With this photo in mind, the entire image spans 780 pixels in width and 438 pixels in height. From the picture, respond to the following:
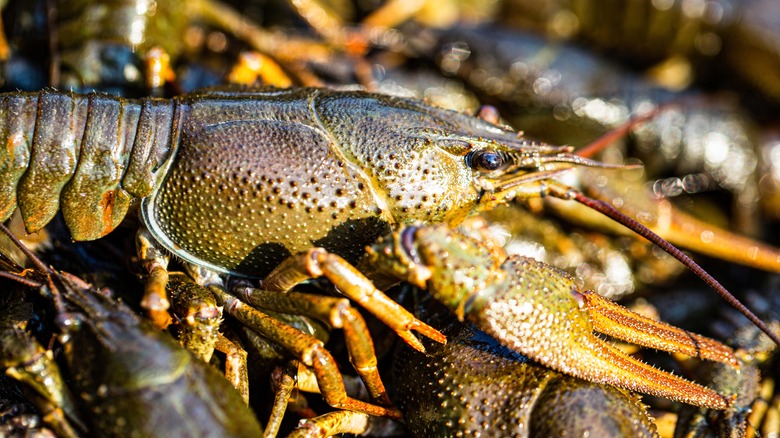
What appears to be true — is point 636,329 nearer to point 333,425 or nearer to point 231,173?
point 333,425

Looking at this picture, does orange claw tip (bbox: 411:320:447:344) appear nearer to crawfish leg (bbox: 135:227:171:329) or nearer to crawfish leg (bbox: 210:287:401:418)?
crawfish leg (bbox: 210:287:401:418)

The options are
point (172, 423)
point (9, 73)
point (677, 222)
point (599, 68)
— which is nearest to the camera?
point (172, 423)

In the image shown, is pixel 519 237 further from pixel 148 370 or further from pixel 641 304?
pixel 148 370

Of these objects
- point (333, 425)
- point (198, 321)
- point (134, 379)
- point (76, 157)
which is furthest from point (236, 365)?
point (76, 157)

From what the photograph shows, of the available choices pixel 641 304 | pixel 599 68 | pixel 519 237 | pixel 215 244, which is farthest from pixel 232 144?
pixel 599 68

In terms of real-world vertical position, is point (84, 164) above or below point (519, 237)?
above
